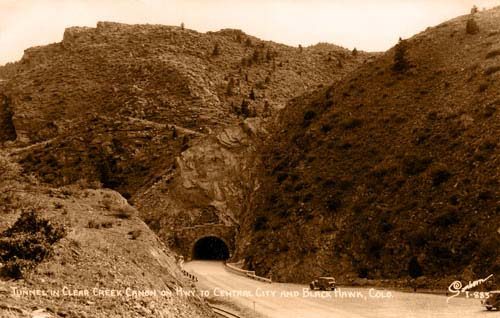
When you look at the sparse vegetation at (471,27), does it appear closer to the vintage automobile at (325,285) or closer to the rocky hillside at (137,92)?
the rocky hillside at (137,92)

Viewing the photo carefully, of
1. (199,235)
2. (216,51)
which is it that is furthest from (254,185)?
(216,51)

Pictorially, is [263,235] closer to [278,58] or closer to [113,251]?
[113,251]

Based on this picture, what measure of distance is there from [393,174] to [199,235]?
25.5 m

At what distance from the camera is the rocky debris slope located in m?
15.7

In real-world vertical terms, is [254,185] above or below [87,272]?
above

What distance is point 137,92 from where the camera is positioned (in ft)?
334

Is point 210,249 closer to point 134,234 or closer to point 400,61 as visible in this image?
point 400,61

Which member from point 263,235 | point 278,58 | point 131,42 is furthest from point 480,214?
point 131,42

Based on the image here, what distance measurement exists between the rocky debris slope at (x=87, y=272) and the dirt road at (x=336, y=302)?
684 centimetres

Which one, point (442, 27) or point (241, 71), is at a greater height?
point (241, 71)

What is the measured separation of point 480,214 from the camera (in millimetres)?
41250

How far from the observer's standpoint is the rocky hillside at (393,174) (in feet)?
138

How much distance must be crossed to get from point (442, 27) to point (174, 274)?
199 feet
